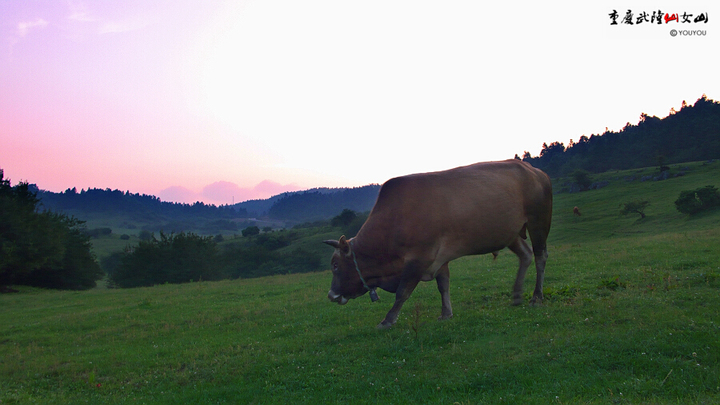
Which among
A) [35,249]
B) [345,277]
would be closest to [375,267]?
[345,277]

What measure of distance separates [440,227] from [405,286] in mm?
1315

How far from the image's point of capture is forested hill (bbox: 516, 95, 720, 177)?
96.5 metres

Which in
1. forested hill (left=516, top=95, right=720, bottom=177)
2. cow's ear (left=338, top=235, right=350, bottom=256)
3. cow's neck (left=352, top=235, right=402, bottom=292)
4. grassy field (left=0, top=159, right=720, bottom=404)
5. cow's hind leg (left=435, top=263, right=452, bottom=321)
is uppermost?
forested hill (left=516, top=95, right=720, bottom=177)

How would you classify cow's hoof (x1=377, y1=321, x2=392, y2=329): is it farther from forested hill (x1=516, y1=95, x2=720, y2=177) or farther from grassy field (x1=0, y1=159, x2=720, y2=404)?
forested hill (x1=516, y1=95, x2=720, y2=177)

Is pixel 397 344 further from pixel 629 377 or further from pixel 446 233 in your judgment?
pixel 629 377

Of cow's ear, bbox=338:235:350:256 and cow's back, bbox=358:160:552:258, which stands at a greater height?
cow's back, bbox=358:160:552:258

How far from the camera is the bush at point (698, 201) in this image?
3766 cm

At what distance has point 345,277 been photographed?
8867 millimetres

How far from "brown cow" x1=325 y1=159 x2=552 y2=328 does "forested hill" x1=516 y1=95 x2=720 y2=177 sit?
88924 mm

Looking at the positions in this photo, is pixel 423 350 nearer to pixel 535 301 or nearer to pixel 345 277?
pixel 345 277

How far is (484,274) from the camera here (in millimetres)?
15078

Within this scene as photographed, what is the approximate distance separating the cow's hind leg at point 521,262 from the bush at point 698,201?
38122 mm

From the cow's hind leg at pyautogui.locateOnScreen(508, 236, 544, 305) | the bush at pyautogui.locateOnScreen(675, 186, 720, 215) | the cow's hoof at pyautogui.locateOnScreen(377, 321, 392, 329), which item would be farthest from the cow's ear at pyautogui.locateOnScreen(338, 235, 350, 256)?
the bush at pyautogui.locateOnScreen(675, 186, 720, 215)

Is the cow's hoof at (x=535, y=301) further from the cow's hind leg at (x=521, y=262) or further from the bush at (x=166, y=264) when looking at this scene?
the bush at (x=166, y=264)
